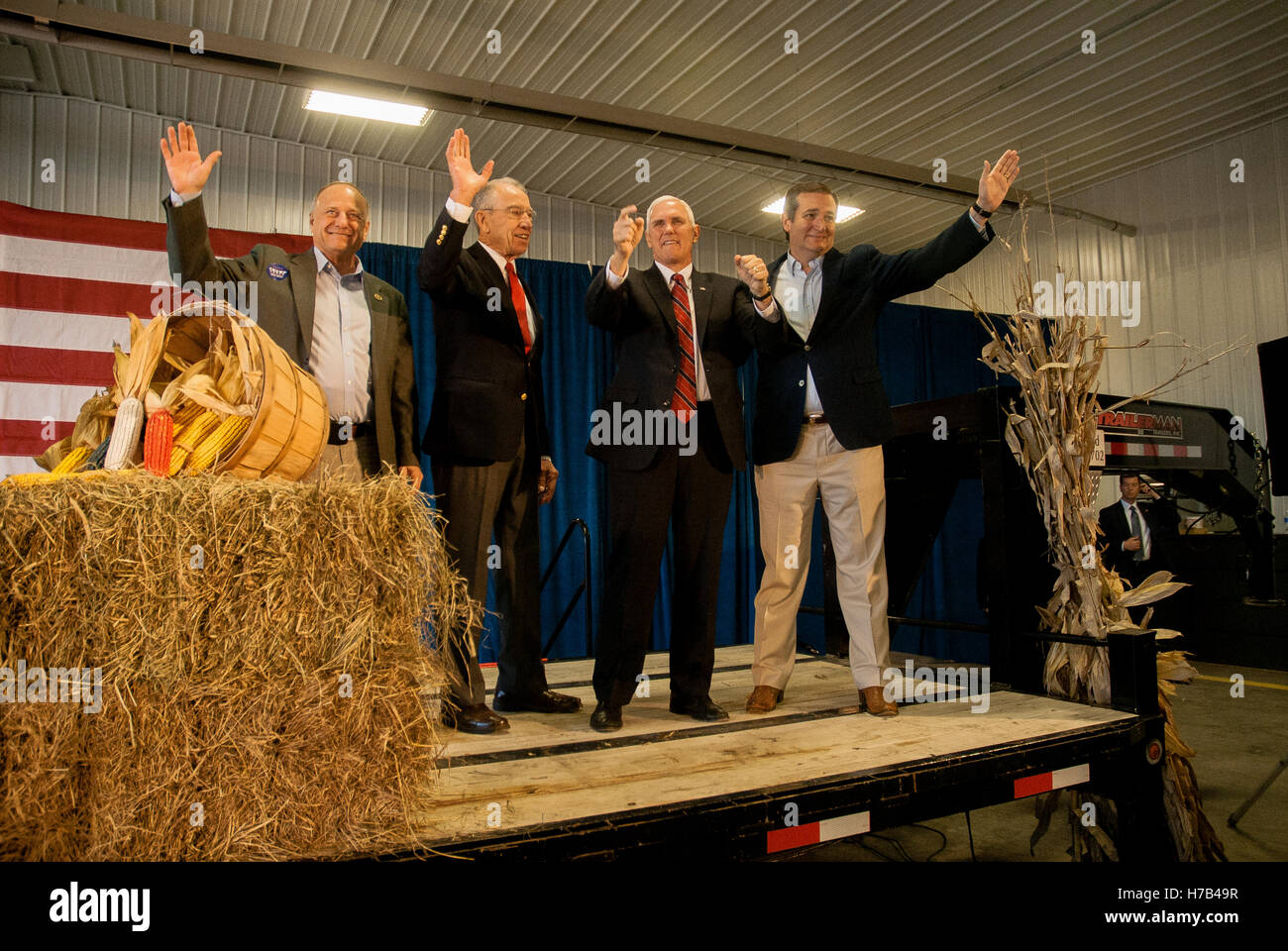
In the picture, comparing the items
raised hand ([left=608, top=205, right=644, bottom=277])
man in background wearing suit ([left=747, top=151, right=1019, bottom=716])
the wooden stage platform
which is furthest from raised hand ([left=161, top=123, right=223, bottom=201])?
man in background wearing suit ([left=747, top=151, right=1019, bottom=716])

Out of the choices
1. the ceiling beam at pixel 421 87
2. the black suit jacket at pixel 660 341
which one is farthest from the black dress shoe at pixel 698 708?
the ceiling beam at pixel 421 87

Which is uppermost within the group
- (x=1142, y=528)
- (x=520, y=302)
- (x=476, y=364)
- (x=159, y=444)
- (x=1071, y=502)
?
(x=520, y=302)

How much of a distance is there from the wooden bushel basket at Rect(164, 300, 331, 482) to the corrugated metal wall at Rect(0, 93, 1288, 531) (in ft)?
16.1

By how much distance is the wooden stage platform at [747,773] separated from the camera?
5.49ft

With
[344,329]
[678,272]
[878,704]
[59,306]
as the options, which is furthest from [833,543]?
[59,306]

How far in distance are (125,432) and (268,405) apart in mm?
255

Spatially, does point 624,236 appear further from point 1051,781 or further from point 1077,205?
point 1077,205

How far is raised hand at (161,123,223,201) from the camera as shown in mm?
2100

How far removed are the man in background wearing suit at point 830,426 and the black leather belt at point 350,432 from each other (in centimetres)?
124

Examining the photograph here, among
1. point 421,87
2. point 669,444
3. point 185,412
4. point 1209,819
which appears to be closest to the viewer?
point 185,412

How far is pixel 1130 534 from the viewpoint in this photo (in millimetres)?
7477

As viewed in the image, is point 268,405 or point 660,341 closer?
point 268,405

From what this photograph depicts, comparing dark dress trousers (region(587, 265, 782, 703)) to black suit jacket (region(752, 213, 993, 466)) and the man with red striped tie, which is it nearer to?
the man with red striped tie
